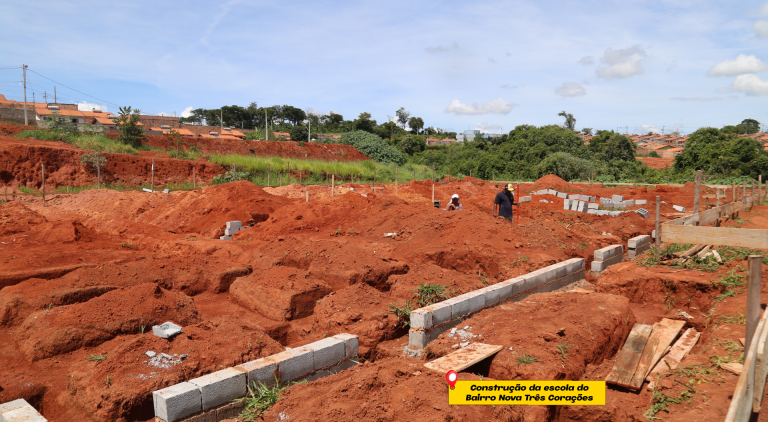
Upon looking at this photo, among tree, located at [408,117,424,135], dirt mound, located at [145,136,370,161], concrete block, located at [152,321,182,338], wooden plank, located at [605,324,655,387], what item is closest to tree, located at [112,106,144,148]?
dirt mound, located at [145,136,370,161]

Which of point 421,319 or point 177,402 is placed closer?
point 177,402

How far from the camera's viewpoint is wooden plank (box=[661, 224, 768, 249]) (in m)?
4.62

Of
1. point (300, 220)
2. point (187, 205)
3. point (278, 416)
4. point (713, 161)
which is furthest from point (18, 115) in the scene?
point (713, 161)

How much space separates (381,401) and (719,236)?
4.50 metres

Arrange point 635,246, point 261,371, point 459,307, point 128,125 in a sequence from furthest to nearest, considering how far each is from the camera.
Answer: point 128,125 → point 635,246 → point 459,307 → point 261,371

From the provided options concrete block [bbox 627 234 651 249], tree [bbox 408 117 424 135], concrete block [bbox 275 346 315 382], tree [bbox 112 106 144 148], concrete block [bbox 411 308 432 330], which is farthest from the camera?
tree [bbox 408 117 424 135]

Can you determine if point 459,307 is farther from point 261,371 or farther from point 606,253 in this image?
point 606,253

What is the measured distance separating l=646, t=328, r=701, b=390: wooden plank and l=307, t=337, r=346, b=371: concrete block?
2.96m

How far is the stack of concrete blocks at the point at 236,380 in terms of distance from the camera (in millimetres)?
3539

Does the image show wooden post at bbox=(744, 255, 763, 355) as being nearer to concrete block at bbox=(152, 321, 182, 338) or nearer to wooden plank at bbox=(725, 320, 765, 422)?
wooden plank at bbox=(725, 320, 765, 422)

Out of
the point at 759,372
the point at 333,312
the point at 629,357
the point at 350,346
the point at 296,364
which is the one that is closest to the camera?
the point at 759,372

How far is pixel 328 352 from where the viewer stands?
459cm

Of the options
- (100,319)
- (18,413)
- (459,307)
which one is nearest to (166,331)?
(100,319)

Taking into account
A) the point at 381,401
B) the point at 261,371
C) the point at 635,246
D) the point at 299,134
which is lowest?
the point at 261,371
